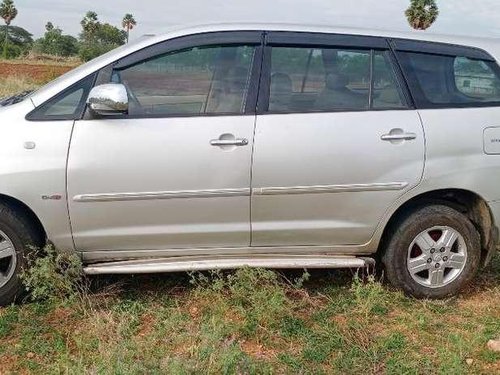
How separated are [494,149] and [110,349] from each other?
2.78 meters

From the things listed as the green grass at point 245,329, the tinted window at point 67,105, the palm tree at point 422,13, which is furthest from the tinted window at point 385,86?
the palm tree at point 422,13

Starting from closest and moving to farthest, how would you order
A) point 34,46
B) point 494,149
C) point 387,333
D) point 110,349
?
point 110,349
point 387,333
point 494,149
point 34,46

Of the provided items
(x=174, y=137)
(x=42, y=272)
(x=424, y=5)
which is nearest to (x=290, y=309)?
(x=174, y=137)

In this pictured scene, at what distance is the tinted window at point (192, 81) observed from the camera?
362 cm

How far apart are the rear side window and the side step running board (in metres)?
1.20

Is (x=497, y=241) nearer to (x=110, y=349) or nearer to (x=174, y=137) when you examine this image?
(x=174, y=137)

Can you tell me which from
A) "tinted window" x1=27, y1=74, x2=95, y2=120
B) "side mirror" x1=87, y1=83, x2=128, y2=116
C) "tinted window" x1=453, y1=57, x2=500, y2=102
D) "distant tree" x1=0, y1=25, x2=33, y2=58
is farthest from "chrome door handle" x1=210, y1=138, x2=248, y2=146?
"distant tree" x1=0, y1=25, x2=33, y2=58

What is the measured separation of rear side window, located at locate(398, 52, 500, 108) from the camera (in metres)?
3.88

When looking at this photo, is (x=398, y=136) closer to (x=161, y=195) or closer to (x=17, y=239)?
(x=161, y=195)

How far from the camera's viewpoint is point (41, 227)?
11.8ft

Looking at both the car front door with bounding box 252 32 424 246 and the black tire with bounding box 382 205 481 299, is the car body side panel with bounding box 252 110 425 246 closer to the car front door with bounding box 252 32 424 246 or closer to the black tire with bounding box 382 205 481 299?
the car front door with bounding box 252 32 424 246

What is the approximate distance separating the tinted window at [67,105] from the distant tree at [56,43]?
50596 mm

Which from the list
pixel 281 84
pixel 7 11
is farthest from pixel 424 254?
pixel 7 11

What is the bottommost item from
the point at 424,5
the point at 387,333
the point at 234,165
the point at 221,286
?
the point at 387,333
